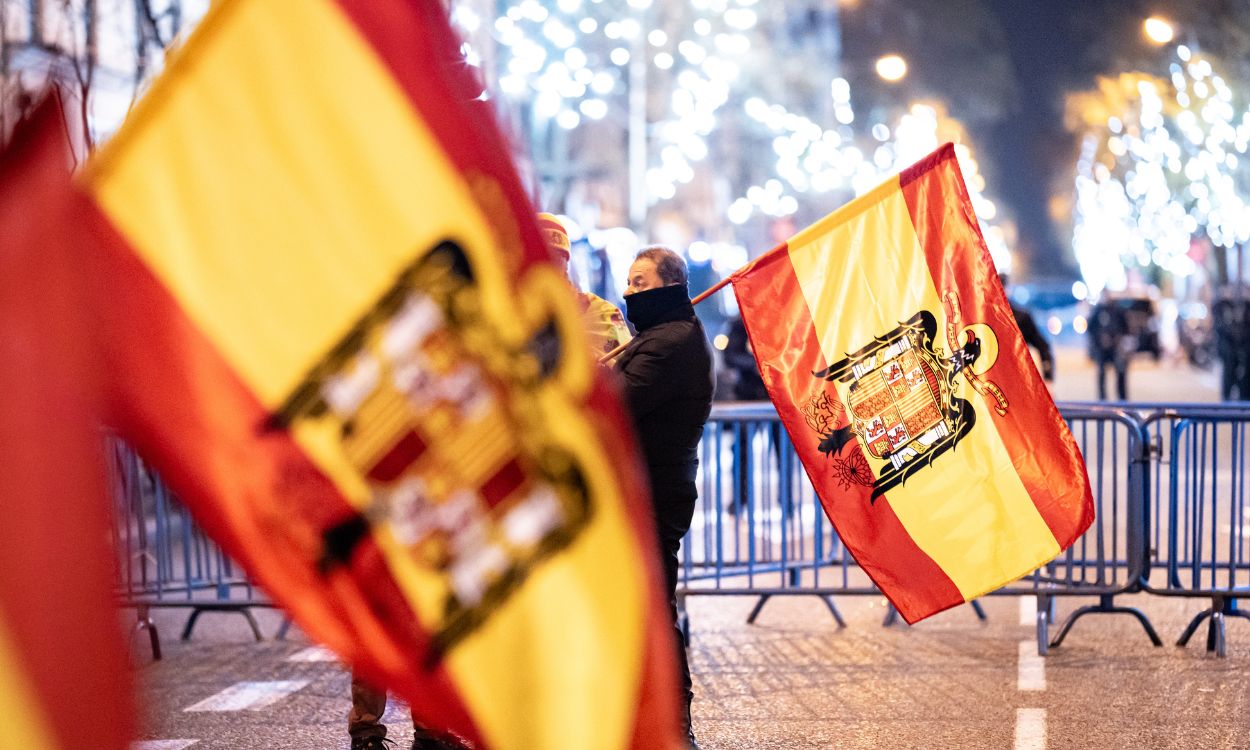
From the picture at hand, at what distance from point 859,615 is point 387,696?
4.05 m

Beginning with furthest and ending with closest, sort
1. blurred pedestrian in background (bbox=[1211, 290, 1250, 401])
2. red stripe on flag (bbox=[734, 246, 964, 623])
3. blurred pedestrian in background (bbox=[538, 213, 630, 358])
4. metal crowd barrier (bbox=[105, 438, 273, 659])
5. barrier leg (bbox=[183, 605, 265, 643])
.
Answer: blurred pedestrian in background (bbox=[1211, 290, 1250, 401]), barrier leg (bbox=[183, 605, 265, 643]), metal crowd barrier (bbox=[105, 438, 273, 659]), red stripe on flag (bbox=[734, 246, 964, 623]), blurred pedestrian in background (bbox=[538, 213, 630, 358])

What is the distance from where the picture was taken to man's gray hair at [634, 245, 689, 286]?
5879 millimetres

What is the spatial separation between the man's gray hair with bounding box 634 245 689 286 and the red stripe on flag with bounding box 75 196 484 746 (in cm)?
375

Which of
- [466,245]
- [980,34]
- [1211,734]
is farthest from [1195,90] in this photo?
[466,245]

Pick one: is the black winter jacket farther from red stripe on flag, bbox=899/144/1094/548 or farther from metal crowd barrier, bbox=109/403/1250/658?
metal crowd barrier, bbox=109/403/1250/658

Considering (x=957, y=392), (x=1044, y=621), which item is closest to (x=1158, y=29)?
(x=1044, y=621)

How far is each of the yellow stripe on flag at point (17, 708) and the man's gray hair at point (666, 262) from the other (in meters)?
4.01

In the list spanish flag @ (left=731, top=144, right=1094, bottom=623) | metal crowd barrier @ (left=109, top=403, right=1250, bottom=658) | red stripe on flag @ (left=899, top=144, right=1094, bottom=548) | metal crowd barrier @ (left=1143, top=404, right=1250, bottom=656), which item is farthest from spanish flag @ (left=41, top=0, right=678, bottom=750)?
metal crowd barrier @ (left=1143, top=404, right=1250, bottom=656)

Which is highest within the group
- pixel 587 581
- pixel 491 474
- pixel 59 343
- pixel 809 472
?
pixel 59 343

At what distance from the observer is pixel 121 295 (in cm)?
219

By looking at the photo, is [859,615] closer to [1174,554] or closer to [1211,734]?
[1174,554]

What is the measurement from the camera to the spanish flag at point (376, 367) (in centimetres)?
216

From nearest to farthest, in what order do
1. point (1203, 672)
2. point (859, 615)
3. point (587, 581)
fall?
point (587, 581)
point (1203, 672)
point (859, 615)

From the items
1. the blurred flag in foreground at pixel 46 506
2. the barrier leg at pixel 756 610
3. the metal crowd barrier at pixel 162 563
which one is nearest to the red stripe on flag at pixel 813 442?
the barrier leg at pixel 756 610
